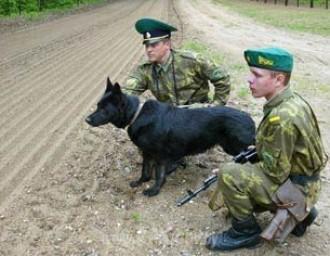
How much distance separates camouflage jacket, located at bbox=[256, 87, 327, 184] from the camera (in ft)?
13.1

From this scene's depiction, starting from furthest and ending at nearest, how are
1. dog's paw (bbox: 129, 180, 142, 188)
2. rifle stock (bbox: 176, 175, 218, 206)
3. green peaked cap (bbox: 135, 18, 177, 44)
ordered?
dog's paw (bbox: 129, 180, 142, 188) → green peaked cap (bbox: 135, 18, 177, 44) → rifle stock (bbox: 176, 175, 218, 206)

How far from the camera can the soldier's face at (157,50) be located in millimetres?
5766

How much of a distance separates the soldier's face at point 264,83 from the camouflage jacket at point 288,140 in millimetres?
57

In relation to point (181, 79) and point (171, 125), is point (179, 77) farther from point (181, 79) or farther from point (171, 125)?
point (171, 125)

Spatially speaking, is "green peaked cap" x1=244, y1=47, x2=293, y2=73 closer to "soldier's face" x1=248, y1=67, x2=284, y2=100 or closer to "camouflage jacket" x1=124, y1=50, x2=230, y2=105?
"soldier's face" x1=248, y1=67, x2=284, y2=100

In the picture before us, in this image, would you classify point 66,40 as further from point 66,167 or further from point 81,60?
point 66,167

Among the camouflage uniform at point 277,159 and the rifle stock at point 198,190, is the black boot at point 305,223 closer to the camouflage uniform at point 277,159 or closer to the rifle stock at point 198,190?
the camouflage uniform at point 277,159

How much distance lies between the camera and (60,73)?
39.3ft

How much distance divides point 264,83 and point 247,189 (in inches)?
35.0

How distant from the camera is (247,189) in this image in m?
4.27

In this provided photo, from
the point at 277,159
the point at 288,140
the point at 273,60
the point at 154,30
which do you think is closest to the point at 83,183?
the point at 154,30

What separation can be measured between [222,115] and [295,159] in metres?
1.46

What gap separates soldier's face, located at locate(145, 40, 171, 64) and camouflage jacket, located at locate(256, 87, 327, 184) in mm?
1990

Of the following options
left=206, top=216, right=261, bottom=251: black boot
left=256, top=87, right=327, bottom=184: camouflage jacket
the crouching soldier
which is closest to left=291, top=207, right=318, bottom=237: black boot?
the crouching soldier
